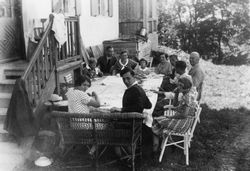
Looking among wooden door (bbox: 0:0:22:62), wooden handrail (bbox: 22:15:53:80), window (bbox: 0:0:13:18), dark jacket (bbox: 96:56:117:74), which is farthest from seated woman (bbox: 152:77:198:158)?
dark jacket (bbox: 96:56:117:74)

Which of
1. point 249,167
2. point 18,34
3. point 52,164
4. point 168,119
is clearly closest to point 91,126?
point 52,164

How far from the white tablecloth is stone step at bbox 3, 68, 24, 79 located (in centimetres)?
145

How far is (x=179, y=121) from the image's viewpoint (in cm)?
527

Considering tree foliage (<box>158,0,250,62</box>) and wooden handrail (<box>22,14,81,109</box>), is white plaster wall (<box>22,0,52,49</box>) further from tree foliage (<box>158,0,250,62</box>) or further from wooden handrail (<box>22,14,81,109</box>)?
tree foliage (<box>158,0,250,62</box>)

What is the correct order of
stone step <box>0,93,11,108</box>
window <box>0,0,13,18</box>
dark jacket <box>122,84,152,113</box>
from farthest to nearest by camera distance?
window <box>0,0,13,18</box> < stone step <box>0,93,11,108</box> < dark jacket <box>122,84,152,113</box>

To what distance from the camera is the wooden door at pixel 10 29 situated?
7.51 m

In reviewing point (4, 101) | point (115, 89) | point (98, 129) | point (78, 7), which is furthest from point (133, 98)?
point (78, 7)

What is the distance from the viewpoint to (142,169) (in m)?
4.93

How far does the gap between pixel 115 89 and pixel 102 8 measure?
683cm

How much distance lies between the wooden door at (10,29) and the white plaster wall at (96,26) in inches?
114

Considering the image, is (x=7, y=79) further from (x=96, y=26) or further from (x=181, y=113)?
(x=96, y=26)

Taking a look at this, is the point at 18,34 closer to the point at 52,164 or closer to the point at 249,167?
the point at 52,164

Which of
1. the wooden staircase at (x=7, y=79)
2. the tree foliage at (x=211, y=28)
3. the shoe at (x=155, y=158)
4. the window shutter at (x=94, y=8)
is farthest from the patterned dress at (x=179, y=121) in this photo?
the tree foliage at (x=211, y=28)

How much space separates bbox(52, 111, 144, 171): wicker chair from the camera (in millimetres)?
4465
